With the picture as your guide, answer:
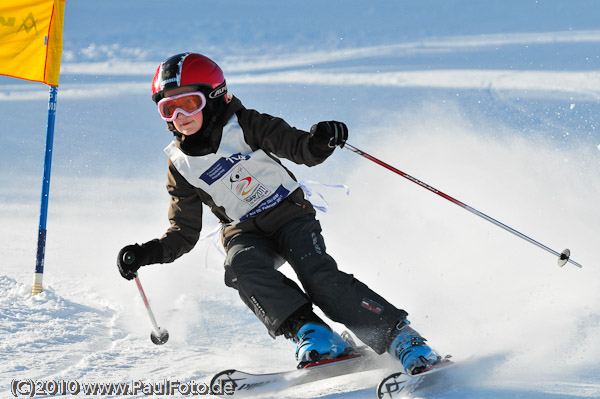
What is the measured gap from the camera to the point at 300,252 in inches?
137

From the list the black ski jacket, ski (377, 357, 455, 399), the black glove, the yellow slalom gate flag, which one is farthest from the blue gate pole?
ski (377, 357, 455, 399)

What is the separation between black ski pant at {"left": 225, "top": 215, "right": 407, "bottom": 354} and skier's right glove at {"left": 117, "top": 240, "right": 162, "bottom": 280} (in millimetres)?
481

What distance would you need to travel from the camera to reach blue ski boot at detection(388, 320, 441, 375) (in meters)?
3.00

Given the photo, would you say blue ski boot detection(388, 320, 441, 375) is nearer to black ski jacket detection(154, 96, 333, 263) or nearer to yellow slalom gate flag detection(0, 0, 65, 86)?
black ski jacket detection(154, 96, 333, 263)

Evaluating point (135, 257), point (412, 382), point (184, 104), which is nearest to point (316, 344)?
point (412, 382)

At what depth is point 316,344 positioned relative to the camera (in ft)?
10.3

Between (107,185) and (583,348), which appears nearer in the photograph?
(583,348)

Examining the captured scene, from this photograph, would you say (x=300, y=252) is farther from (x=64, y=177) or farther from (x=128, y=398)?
(x=64, y=177)

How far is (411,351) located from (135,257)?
1667mm

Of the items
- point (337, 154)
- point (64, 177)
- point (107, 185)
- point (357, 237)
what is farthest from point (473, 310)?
point (64, 177)

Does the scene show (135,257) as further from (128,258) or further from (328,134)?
(328,134)

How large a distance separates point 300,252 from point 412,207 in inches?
143

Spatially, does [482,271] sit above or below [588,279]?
above

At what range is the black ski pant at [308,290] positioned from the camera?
3250mm
